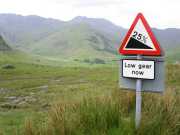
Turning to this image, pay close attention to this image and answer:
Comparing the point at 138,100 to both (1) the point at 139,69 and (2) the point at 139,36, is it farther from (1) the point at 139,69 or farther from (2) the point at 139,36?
(2) the point at 139,36

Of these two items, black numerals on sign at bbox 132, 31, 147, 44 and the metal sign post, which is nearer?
the metal sign post

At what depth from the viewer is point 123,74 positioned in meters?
6.77

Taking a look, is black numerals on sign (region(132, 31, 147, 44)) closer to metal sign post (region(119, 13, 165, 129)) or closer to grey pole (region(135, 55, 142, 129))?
metal sign post (region(119, 13, 165, 129))

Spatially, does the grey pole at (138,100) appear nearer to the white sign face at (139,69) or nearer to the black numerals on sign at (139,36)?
the white sign face at (139,69)

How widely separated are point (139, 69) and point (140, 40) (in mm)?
552

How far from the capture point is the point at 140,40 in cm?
666

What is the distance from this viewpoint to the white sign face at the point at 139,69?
648 centimetres

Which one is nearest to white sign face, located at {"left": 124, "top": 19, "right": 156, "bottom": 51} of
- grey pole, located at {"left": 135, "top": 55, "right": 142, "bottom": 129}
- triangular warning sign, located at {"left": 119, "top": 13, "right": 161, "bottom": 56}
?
triangular warning sign, located at {"left": 119, "top": 13, "right": 161, "bottom": 56}

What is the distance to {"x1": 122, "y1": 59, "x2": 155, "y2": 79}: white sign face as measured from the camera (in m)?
6.48

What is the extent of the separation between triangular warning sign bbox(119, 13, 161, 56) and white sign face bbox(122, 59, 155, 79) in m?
0.20

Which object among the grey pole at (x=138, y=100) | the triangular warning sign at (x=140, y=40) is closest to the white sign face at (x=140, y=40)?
the triangular warning sign at (x=140, y=40)

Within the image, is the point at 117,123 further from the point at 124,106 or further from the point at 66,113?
the point at 124,106

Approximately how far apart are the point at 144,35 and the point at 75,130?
2.15 m

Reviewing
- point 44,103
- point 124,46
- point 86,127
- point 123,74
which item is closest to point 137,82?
point 123,74
